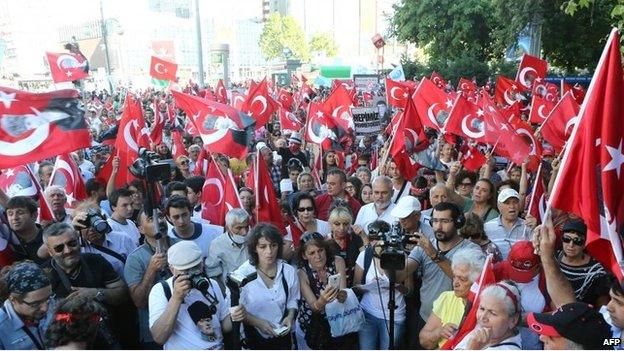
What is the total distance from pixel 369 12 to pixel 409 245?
111719 millimetres

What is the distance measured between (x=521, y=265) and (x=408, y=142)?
4248 millimetres

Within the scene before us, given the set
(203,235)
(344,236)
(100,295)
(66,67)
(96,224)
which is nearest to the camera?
(100,295)

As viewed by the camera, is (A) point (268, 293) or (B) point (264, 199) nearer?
(A) point (268, 293)

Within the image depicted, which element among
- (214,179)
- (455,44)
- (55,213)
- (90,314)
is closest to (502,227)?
(214,179)

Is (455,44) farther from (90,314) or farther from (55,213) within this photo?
(90,314)

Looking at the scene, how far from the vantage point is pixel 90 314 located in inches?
111

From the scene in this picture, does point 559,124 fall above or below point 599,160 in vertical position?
below

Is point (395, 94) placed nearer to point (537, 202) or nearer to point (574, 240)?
point (537, 202)

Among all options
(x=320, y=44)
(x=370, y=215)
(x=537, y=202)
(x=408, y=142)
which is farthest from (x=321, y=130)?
(x=320, y=44)

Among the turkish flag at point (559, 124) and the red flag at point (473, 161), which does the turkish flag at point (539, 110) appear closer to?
the turkish flag at point (559, 124)

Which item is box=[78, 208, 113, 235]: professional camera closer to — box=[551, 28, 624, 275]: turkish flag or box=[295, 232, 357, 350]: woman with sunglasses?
box=[295, 232, 357, 350]: woman with sunglasses

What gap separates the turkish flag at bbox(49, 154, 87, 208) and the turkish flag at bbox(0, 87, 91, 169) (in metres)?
1.67

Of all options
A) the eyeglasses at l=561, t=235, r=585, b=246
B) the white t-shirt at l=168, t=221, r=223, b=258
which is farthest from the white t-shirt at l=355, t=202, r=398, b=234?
the eyeglasses at l=561, t=235, r=585, b=246

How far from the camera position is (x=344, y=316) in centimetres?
411
